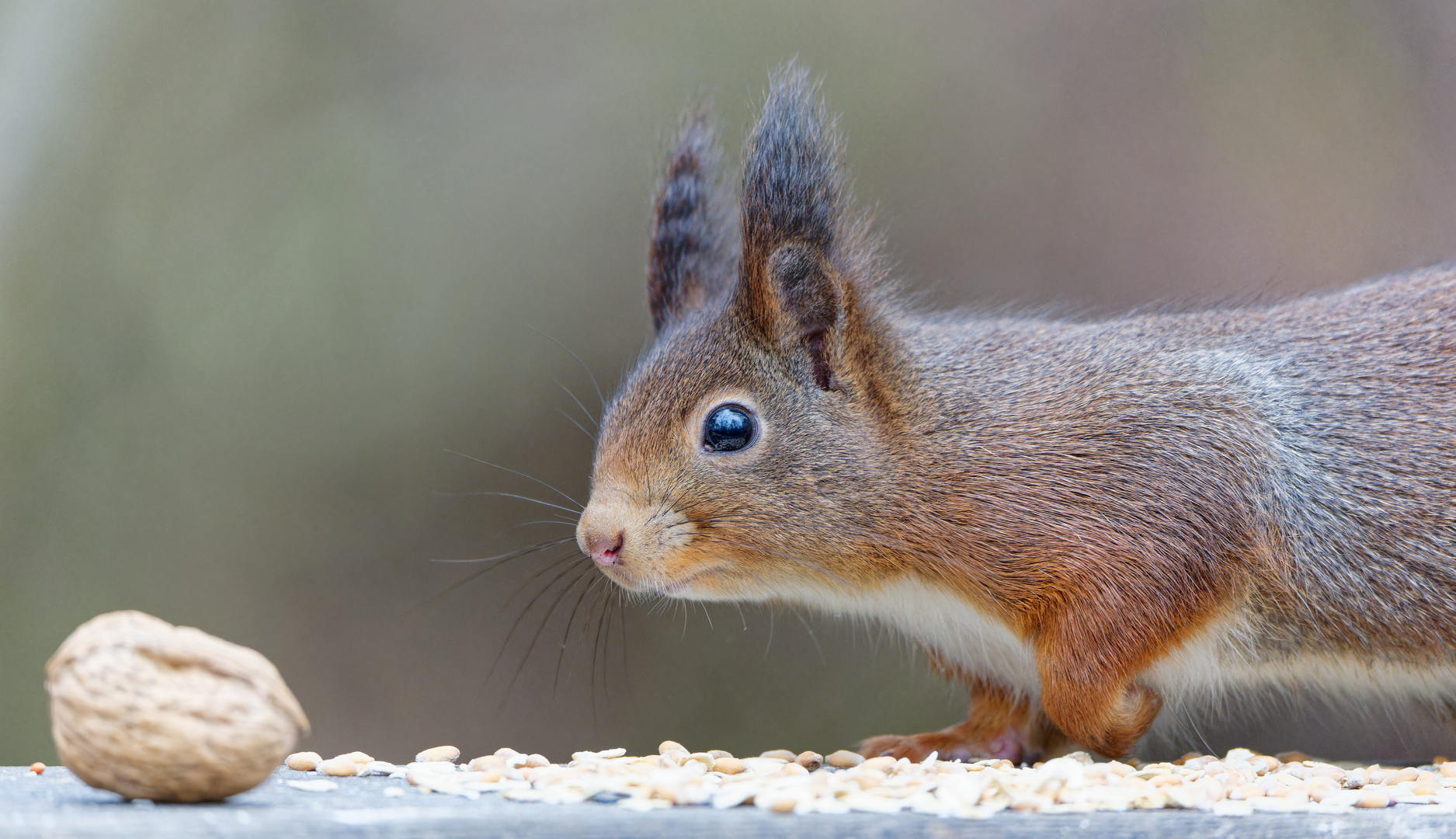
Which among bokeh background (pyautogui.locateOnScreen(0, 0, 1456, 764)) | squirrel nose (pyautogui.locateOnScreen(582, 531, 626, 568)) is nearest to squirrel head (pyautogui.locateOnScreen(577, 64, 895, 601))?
squirrel nose (pyautogui.locateOnScreen(582, 531, 626, 568))

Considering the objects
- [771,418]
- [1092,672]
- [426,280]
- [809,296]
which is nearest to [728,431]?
[771,418]

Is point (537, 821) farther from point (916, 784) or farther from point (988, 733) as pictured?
point (988, 733)

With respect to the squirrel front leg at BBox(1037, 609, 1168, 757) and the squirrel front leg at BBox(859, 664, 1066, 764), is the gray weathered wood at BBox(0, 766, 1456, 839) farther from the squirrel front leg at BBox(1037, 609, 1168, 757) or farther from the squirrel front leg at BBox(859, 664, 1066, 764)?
the squirrel front leg at BBox(859, 664, 1066, 764)

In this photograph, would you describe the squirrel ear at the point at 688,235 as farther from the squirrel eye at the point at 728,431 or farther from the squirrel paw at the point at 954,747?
the squirrel paw at the point at 954,747

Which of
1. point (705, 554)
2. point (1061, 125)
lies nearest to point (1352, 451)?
point (705, 554)

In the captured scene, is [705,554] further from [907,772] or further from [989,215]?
[989,215]

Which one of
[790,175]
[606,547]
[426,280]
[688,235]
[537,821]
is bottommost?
[537,821]

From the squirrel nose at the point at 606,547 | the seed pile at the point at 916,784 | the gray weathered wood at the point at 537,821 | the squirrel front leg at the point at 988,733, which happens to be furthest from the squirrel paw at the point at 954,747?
the gray weathered wood at the point at 537,821

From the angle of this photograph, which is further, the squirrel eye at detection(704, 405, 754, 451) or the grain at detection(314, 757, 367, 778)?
the squirrel eye at detection(704, 405, 754, 451)
